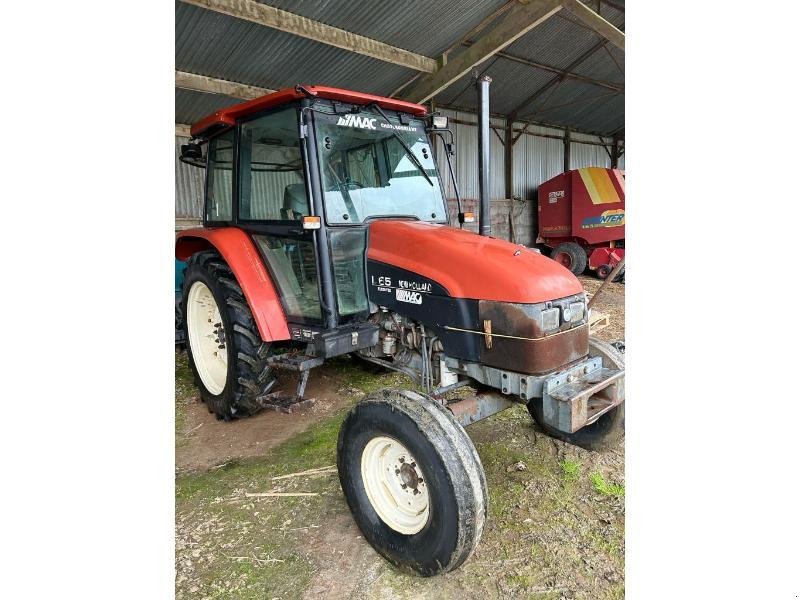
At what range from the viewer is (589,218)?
34.8 ft

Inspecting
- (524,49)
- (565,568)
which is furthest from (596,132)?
(565,568)

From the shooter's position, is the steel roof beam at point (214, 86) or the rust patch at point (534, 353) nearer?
the rust patch at point (534, 353)

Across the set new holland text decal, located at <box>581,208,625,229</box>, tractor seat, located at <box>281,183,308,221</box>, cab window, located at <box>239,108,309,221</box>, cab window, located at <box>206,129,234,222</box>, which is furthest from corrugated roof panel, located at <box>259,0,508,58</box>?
new holland text decal, located at <box>581,208,625,229</box>

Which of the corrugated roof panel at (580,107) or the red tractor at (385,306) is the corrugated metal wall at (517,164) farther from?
the red tractor at (385,306)

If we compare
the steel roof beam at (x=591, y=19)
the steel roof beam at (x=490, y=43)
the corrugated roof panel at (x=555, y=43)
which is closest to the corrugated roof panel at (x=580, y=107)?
the corrugated roof panel at (x=555, y=43)

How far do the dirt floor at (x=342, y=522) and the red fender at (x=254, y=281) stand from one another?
0.78 metres

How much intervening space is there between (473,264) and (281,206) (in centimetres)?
133

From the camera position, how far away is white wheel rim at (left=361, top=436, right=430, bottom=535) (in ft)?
7.05

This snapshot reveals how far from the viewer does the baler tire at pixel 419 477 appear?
6.23 ft

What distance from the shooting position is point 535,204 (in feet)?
43.3

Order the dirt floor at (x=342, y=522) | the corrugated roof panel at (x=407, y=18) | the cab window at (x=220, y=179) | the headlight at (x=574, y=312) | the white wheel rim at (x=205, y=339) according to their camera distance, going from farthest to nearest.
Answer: the corrugated roof panel at (x=407, y=18), the white wheel rim at (x=205, y=339), the cab window at (x=220, y=179), the headlight at (x=574, y=312), the dirt floor at (x=342, y=522)

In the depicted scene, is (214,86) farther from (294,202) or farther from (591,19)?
(591,19)

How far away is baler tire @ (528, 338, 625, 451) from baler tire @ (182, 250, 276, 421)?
5.65 ft

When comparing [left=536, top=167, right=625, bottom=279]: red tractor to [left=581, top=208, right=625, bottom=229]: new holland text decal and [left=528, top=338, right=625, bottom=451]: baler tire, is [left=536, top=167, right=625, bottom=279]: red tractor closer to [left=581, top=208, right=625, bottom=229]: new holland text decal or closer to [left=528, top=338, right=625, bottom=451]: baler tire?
[left=581, top=208, right=625, bottom=229]: new holland text decal
